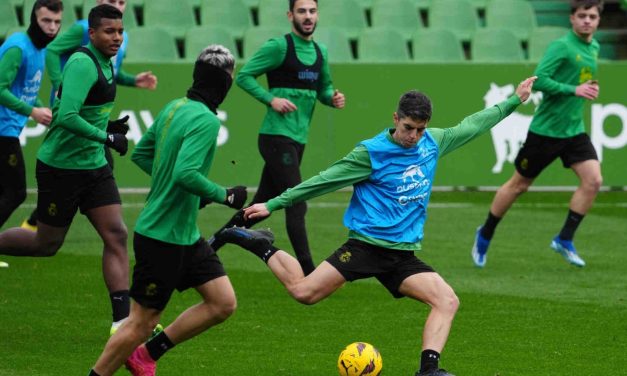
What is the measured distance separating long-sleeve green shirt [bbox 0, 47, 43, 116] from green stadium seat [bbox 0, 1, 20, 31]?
8550 mm

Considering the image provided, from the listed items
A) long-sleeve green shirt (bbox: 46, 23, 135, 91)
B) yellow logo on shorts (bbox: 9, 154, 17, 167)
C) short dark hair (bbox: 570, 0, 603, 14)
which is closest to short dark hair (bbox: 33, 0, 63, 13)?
long-sleeve green shirt (bbox: 46, 23, 135, 91)

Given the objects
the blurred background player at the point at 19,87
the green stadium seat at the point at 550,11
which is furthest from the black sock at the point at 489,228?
the green stadium seat at the point at 550,11

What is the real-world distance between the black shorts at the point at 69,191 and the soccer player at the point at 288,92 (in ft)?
8.49

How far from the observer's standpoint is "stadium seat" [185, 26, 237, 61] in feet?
62.0

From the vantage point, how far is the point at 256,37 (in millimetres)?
19078

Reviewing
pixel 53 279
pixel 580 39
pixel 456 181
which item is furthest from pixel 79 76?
pixel 456 181

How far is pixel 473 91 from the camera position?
17.9m

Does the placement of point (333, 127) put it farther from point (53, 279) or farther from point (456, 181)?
point (53, 279)

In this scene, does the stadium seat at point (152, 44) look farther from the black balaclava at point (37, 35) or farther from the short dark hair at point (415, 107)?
the short dark hair at point (415, 107)

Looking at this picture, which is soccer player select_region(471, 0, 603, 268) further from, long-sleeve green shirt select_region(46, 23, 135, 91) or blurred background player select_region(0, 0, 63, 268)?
blurred background player select_region(0, 0, 63, 268)

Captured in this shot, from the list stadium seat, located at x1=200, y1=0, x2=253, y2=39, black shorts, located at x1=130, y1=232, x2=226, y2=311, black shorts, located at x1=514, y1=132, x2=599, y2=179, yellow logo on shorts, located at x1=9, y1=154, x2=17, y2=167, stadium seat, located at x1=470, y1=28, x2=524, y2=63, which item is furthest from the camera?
stadium seat, located at x1=200, y1=0, x2=253, y2=39

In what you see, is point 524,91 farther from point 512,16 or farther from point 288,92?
point 512,16

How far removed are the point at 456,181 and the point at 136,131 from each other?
435 cm

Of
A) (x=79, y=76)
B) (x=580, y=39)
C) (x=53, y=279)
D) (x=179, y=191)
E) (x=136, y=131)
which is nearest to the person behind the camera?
(x=179, y=191)
